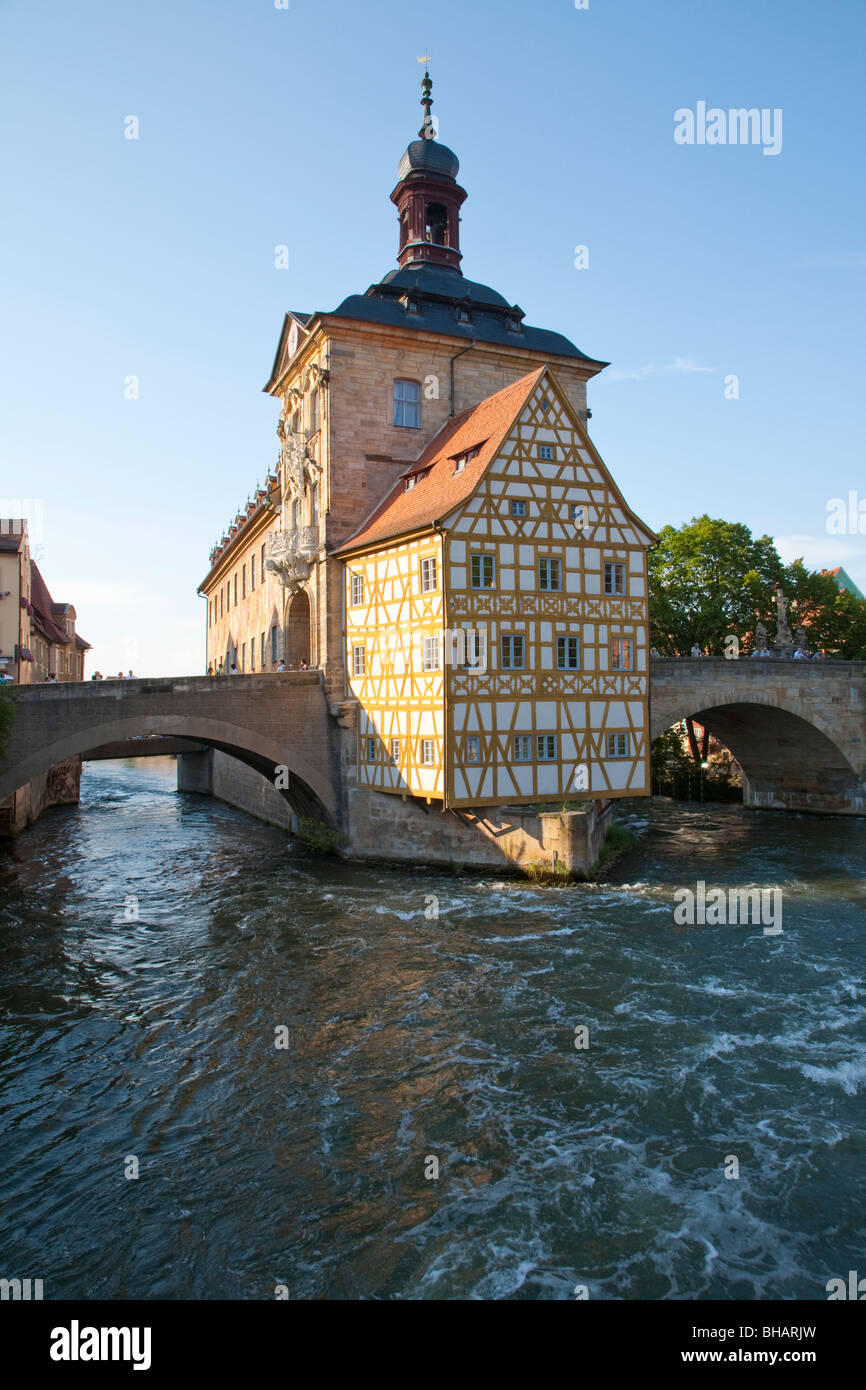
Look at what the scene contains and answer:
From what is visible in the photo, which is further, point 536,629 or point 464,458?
point 464,458

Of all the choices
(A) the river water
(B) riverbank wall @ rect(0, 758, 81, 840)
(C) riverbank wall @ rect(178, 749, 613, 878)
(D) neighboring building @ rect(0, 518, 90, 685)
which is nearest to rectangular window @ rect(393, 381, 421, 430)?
(C) riverbank wall @ rect(178, 749, 613, 878)

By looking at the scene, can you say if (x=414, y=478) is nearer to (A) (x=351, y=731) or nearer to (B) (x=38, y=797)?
(A) (x=351, y=731)

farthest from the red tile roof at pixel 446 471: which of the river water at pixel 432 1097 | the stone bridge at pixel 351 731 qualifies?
the river water at pixel 432 1097

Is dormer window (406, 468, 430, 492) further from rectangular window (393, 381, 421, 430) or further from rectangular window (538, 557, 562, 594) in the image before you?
rectangular window (538, 557, 562, 594)

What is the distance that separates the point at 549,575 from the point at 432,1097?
43.3 ft

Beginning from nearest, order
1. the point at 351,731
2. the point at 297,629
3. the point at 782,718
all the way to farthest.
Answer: the point at 351,731 → the point at 297,629 → the point at 782,718

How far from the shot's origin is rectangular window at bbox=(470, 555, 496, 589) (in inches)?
778

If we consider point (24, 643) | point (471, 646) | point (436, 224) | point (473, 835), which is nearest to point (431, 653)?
point (471, 646)

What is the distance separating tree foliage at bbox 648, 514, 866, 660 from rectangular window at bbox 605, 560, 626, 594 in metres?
15.5

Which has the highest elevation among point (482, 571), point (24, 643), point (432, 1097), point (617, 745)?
point (482, 571)

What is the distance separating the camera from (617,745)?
2167 cm

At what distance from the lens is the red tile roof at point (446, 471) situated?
2023 centimetres
